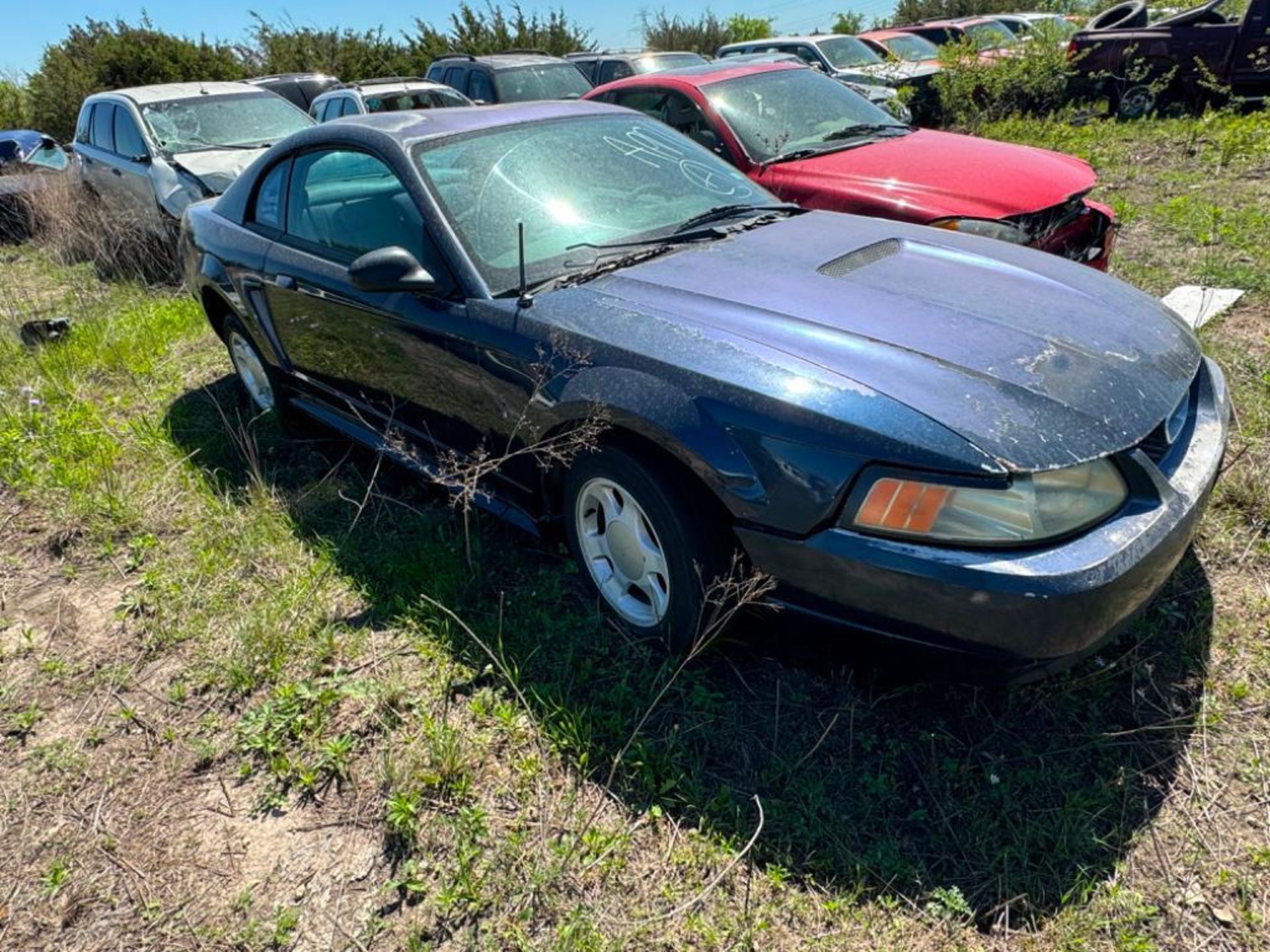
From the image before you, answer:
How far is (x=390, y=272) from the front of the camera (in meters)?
2.73

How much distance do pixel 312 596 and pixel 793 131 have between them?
397cm

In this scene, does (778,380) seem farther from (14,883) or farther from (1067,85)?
(1067,85)

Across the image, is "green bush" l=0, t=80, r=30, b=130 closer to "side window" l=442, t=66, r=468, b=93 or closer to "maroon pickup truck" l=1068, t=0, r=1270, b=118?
"side window" l=442, t=66, r=468, b=93

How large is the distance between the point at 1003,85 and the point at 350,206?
9.08 metres

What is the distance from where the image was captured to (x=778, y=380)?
2141 millimetres

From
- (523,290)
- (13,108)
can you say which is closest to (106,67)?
(13,108)

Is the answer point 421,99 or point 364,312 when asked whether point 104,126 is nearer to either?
point 421,99

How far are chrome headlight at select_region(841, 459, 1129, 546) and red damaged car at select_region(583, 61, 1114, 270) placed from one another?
8.40ft

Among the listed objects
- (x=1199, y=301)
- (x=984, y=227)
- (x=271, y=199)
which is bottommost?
(x=1199, y=301)

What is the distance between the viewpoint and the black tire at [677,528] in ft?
7.53

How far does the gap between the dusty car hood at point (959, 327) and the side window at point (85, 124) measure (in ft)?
29.1

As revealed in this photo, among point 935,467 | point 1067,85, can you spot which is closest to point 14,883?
point 935,467

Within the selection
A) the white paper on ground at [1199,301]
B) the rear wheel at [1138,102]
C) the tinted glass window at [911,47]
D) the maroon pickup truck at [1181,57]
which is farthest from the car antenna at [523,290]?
the tinted glass window at [911,47]

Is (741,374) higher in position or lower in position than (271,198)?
lower
